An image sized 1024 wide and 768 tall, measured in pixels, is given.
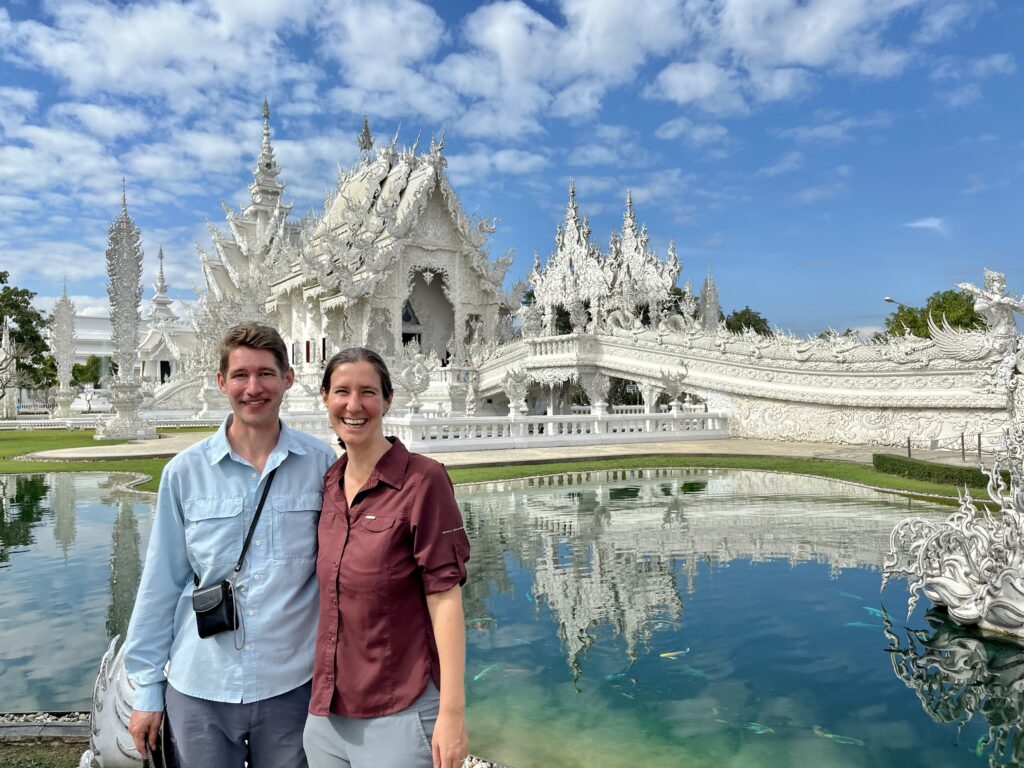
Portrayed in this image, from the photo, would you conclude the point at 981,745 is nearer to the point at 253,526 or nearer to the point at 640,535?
the point at 253,526

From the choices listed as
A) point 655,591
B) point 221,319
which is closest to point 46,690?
point 655,591

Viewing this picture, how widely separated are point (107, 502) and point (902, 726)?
9396 mm

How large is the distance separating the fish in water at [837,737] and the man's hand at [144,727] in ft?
9.65

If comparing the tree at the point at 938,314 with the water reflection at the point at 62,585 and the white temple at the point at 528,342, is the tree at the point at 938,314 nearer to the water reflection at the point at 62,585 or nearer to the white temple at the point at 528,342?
the white temple at the point at 528,342

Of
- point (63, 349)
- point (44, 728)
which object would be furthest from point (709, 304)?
point (44, 728)

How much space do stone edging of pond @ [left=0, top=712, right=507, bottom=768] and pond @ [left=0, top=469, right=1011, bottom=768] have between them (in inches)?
12.8

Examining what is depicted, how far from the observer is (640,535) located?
25.3ft

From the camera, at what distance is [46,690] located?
4.12 m

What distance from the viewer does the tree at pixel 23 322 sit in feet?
101

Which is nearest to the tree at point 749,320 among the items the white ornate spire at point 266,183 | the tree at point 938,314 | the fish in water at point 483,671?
the tree at point 938,314

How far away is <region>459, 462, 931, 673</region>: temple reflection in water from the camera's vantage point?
549 cm

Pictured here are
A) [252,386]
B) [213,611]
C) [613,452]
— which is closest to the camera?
[213,611]

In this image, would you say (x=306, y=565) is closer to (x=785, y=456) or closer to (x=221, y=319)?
(x=785, y=456)

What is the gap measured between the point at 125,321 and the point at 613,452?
1322cm
